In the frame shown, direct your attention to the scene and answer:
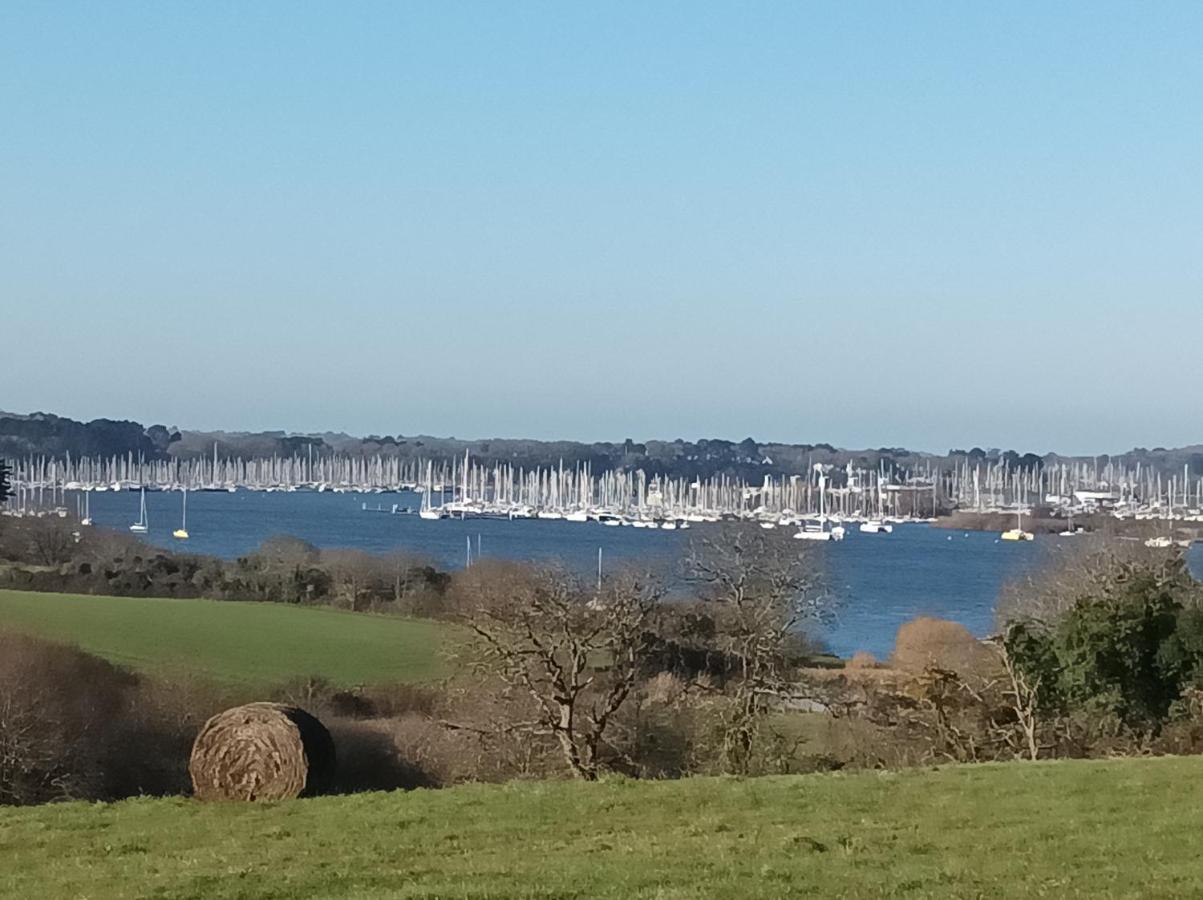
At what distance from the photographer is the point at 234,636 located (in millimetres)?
51531

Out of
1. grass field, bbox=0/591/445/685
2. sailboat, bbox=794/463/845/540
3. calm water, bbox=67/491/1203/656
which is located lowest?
calm water, bbox=67/491/1203/656

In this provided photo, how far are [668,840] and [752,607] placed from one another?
799 inches

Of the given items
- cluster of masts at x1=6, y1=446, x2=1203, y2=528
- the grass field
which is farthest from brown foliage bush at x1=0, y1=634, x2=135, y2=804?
cluster of masts at x1=6, y1=446, x2=1203, y2=528

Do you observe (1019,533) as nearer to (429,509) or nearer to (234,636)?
(429,509)

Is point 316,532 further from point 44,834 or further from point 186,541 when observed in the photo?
point 44,834

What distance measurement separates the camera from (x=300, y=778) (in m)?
17.9

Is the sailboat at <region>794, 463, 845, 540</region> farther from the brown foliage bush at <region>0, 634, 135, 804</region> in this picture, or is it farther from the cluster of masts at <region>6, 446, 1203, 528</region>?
the brown foliage bush at <region>0, 634, 135, 804</region>

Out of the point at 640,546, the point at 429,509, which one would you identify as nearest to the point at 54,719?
the point at 640,546

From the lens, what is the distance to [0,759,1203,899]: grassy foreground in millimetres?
10469

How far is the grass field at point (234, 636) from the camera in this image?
45.0 metres

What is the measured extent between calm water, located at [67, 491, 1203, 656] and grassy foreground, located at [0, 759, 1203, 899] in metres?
41.9

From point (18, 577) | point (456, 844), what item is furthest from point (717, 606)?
point (18, 577)

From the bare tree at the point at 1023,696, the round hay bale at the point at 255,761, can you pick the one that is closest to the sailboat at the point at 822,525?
the bare tree at the point at 1023,696

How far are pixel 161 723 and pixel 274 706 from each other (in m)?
19.6
